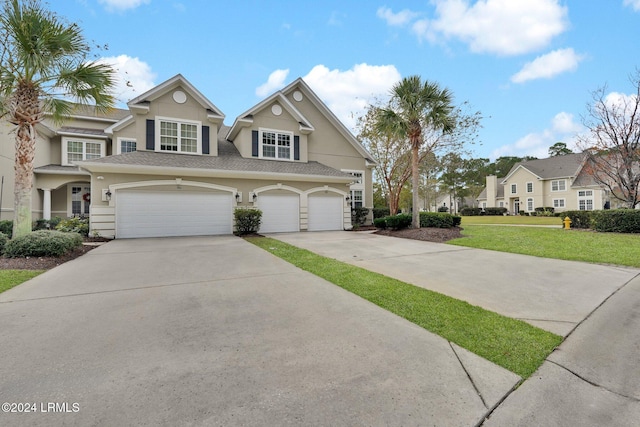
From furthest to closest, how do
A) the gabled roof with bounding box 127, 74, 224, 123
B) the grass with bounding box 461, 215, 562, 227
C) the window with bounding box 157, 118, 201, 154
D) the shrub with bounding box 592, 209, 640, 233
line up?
1. the grass with bounding box 461, 215, 562, 227
2. the window with bounding box 157, 118, 201, 154
3. the gabled roof with bounding box 127, 74, 224, 123
4. the shrub with bounding box 592, 209, 640, 233

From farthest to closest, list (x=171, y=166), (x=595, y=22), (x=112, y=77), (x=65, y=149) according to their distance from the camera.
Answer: (x=65, y=149) → (x=171, y=166) → (x=595, y=22) → (x=112, y=77)

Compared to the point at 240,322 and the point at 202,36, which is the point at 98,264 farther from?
the point at 202,36

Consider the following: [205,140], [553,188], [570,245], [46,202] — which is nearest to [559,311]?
[570,245]

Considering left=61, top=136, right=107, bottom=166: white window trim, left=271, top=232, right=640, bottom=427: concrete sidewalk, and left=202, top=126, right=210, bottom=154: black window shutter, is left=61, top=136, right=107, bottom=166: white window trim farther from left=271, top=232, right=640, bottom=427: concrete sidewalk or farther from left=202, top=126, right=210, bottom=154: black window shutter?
left=271, top=232, right=640, bottom=427: concrete sidewalk

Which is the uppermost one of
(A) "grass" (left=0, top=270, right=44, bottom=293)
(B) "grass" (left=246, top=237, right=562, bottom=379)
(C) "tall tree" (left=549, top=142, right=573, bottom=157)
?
(C) "tall tree" (left=549, top=142, right=573, bottom=157)

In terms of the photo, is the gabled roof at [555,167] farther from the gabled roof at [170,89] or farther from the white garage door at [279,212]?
the gabled roof at [170,89]

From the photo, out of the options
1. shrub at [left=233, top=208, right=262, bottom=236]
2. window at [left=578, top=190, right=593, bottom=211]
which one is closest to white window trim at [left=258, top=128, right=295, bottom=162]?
shrub at [left=233, top=208, right=262, bottom=236]

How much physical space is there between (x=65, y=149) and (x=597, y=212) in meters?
27.9

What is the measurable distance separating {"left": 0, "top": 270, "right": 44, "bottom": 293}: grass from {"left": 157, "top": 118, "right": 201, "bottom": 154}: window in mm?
9008

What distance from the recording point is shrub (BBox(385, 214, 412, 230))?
13.9 meters

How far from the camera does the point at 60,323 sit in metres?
3.46

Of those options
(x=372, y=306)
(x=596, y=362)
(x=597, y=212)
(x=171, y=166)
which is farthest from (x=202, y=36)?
(x=597, y=212)

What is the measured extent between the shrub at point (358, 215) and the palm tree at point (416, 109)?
5.30 meters

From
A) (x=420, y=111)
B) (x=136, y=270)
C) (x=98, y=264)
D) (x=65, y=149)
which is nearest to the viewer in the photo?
(x=136, y=270)
